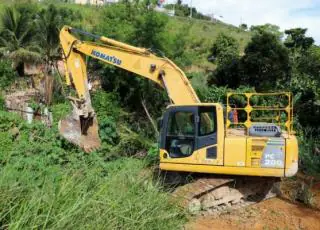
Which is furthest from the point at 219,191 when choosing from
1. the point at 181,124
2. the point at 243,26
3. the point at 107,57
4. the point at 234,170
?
the point at 243,26

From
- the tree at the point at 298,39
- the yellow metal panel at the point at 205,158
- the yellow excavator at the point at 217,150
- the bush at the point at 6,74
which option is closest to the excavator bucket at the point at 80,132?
the yellow excavator at the point at 217,150

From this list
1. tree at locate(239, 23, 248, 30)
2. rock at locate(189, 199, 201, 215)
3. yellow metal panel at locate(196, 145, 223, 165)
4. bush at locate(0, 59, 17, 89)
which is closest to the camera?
rock at locate(189, 199, 201, 215)

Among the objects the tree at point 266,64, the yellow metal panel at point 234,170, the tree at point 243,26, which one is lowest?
the yellow metal panel at point 234,170

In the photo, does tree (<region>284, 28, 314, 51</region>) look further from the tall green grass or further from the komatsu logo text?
the tall green grass

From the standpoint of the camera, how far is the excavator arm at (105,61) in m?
10.1

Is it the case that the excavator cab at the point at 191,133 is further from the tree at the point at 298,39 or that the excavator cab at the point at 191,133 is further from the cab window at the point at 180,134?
the tree at the point at 298,39

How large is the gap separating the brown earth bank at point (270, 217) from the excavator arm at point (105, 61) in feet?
7.96

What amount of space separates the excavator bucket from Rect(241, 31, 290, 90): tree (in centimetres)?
970

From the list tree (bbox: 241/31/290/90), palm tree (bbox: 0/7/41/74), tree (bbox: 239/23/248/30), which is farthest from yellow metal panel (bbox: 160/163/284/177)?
tree (bbox: 239/23/248/30)

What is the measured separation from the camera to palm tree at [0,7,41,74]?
28.9m

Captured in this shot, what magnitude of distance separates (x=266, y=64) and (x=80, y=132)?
1032 centimetres

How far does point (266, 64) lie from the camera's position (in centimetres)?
1914

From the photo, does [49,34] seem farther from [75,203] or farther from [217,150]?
[75,203]

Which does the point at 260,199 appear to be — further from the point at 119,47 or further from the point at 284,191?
the point at 119,47
